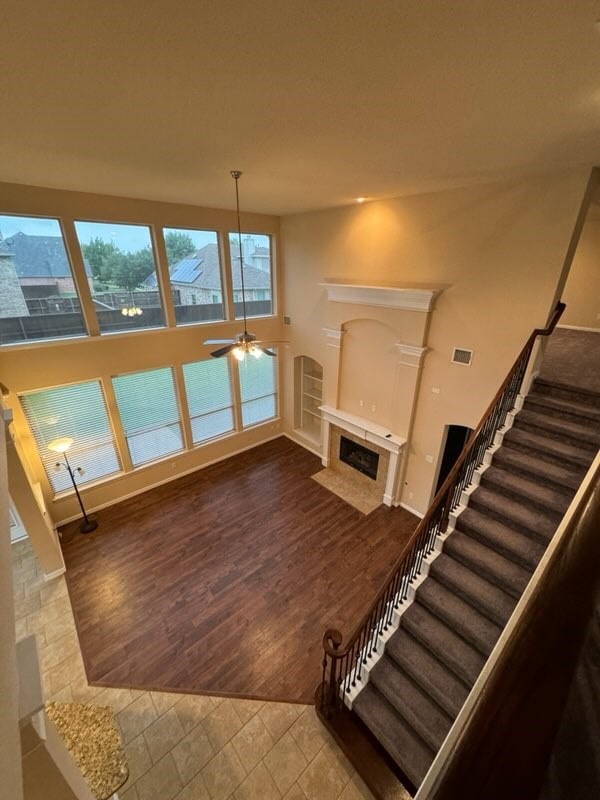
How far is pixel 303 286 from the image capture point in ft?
23.4

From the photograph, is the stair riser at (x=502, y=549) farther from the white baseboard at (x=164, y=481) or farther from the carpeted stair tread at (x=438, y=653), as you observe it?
the white baseboard at (x=164, y=481)

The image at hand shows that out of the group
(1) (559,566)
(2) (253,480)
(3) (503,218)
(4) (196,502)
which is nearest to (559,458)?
(3) (503,218)

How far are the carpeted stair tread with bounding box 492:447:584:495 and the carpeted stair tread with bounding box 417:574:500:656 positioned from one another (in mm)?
1522

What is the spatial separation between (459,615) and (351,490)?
368cm

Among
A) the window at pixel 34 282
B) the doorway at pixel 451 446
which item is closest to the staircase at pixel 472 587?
the doorway at pixel 451 446

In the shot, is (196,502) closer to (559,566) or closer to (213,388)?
(213,388)

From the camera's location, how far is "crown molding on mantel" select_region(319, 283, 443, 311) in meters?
4.99

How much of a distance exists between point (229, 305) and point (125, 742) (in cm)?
655

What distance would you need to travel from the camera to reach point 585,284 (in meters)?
6.79

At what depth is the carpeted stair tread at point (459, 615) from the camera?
2.91m

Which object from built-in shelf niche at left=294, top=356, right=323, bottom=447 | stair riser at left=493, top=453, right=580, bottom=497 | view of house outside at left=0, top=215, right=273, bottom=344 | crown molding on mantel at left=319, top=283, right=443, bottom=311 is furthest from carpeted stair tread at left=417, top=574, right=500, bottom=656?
view of house outside at left=0, top=215, right=273, bottom=344

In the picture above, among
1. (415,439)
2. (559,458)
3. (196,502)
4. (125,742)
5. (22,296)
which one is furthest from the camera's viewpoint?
(196,502)

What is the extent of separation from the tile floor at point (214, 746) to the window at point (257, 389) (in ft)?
17.0

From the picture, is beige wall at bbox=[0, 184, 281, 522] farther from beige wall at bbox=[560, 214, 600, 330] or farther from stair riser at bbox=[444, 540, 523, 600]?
beige wall at bbox=[560, 214, 600, 330]
